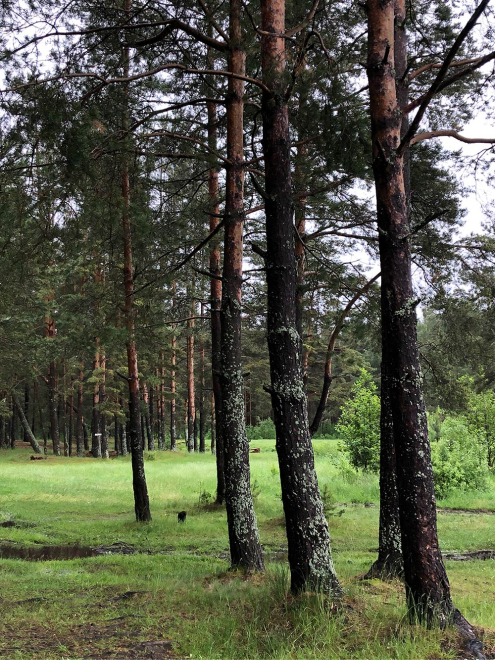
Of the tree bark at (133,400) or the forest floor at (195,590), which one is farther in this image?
the tree bark at (133,400)

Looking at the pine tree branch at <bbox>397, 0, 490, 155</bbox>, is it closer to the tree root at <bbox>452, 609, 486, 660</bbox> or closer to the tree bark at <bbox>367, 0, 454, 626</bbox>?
the tree bark at <bbox>367, 0, 454, 626</bbox>

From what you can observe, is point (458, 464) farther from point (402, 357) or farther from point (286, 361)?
point (402, 357)

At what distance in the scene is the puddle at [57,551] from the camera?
30.9ft

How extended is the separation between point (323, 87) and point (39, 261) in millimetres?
4813

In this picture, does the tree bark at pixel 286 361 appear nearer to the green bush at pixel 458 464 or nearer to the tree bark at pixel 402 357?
the tree bark at pixel 402 357

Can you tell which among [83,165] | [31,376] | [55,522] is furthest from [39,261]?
[31,376]

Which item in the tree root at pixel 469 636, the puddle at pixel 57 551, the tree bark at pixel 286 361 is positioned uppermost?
the tree bark at pixel 286 361

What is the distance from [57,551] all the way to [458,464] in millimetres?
11972

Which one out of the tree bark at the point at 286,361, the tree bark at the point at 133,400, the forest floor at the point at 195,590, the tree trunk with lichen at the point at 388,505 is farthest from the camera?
the tree bark at the point at 133,400

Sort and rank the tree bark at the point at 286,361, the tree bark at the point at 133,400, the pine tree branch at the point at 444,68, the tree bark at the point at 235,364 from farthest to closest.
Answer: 1. the tree bark at the point at 133,400
2. the tree bark at the point at 235,364
3. the tree bark at the point at 286,361
4. the pine tree branch at the point at 444,68

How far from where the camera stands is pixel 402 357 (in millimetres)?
4473

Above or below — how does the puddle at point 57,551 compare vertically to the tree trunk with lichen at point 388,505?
below

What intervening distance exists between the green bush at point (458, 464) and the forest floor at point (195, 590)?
57 centimetres

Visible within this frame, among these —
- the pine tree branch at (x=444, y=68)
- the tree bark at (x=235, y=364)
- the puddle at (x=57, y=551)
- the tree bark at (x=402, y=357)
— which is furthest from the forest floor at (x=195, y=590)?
the pine tree branch at (x=444, y=68)
